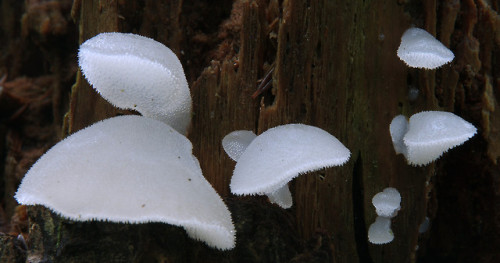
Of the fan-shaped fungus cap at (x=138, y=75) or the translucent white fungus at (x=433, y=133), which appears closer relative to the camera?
the fan-shaped fungus cap at (x=138, y=75)

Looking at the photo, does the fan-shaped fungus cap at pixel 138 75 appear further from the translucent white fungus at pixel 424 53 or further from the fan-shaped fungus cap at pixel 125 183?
the translucent white fungus at pixel 424 53

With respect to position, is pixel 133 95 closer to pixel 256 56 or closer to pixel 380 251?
pixel 256 56

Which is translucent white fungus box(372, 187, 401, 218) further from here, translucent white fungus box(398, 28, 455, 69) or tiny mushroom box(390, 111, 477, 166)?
translucent white fungus box(398, 28, 455, 69)

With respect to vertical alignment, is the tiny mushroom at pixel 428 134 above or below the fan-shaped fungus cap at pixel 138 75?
below

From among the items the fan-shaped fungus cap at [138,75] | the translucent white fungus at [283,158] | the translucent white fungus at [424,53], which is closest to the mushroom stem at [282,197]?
the translucent white fungus at [283,158]

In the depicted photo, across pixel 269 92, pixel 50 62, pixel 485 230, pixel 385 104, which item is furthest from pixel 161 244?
pixel 50 62
